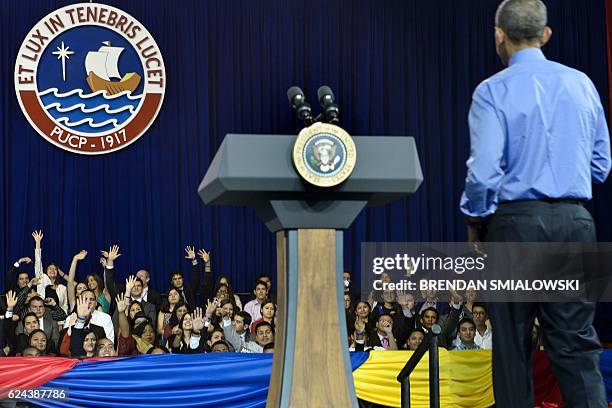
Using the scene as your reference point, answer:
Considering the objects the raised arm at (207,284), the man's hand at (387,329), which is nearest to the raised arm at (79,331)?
the raised arm at (207,284)

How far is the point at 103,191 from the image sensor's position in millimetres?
10375

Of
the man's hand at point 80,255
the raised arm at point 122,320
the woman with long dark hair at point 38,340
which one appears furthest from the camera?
the man's hand at point 80,255

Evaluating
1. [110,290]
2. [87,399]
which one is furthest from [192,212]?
[87,399]

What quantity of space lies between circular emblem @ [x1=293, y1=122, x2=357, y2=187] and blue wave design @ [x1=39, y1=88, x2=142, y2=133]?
8.41 meters

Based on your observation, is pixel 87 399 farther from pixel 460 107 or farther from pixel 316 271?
pixel 460 107

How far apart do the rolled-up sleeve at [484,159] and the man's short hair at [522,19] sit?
5.7 inches

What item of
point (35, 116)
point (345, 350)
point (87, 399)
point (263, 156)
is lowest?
point (87, 399)

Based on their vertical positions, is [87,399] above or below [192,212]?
below

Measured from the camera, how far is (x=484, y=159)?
5.90ft

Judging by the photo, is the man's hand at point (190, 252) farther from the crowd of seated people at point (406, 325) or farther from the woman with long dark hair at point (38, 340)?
the woman with long dark hair at point (38, 340)

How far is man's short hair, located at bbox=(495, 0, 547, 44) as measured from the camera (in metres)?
1.89

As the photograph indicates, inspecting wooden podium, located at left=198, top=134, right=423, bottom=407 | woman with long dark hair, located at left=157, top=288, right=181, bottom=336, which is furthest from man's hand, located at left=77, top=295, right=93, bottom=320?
wooden podium, located at left=198, top=134, right=423, bottom=407

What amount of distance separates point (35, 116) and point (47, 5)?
1268 millimetres

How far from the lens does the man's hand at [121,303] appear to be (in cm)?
827
